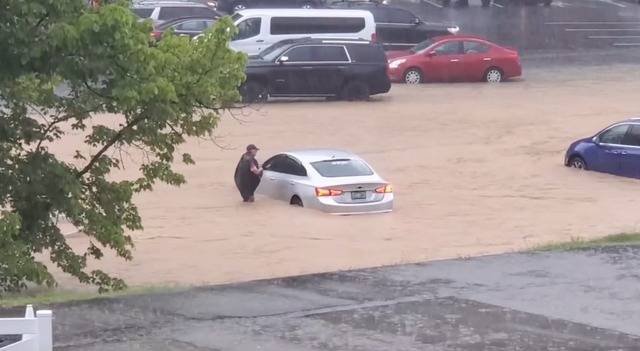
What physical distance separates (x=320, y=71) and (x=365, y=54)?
59.8 inches

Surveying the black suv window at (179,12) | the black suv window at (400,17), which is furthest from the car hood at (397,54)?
the black suv window at (179,12)

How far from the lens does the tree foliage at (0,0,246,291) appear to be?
10711 mm

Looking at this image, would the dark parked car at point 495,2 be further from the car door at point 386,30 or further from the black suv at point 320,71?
the black suv at point 320,71

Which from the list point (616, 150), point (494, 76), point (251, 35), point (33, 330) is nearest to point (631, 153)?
point (616, 150)

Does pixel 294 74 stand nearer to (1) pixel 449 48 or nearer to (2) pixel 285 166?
(1) pixel 449 48

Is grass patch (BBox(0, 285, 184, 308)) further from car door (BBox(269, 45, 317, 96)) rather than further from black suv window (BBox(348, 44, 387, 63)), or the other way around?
black suv window (BBox(348, 44, 387, 63))

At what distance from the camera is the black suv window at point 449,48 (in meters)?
41.0

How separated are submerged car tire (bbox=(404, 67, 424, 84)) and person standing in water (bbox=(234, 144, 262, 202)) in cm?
1705

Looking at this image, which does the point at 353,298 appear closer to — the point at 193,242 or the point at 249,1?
the point at 193,242

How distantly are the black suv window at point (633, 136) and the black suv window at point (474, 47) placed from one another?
13.6 metres

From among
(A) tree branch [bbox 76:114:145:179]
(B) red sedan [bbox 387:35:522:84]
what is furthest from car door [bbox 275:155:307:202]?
(B) red sedan [bbox 387:35:522:84]

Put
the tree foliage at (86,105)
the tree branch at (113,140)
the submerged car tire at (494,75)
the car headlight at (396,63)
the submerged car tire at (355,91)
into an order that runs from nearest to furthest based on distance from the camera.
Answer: the tree foliage at (86,105), the tree branch at (113,140), the submerged car tire at (355,91), the car headlight at (396,63), the submerged car tire at (494,75)

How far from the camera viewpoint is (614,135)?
28.2 m

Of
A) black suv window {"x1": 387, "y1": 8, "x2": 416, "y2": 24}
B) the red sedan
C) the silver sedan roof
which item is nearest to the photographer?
the silver sedan roof
